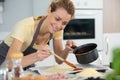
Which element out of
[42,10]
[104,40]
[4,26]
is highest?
[42,10]

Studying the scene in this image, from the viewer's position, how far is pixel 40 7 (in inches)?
105

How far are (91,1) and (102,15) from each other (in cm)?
22

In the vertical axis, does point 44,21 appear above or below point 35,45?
Result: above

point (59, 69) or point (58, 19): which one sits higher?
point (58, 19)

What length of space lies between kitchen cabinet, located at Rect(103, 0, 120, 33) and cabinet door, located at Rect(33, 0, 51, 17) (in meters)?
0.75

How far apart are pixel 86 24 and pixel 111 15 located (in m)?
0.36

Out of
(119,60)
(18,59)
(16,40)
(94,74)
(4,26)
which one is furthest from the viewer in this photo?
(4,26)

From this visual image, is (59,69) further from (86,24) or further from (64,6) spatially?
(86,24)

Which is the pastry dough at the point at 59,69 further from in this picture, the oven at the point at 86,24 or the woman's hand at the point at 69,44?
the oven at the point at 86,24

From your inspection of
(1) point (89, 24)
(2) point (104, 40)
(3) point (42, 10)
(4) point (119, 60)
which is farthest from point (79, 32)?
(4) point (119, 60)

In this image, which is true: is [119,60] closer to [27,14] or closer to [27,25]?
[27,25]

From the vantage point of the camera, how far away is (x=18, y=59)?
0.73 m

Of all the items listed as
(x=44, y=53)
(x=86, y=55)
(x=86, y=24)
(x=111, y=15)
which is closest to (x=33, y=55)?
(x=44, y=53)

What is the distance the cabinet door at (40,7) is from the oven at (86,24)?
0.36m
